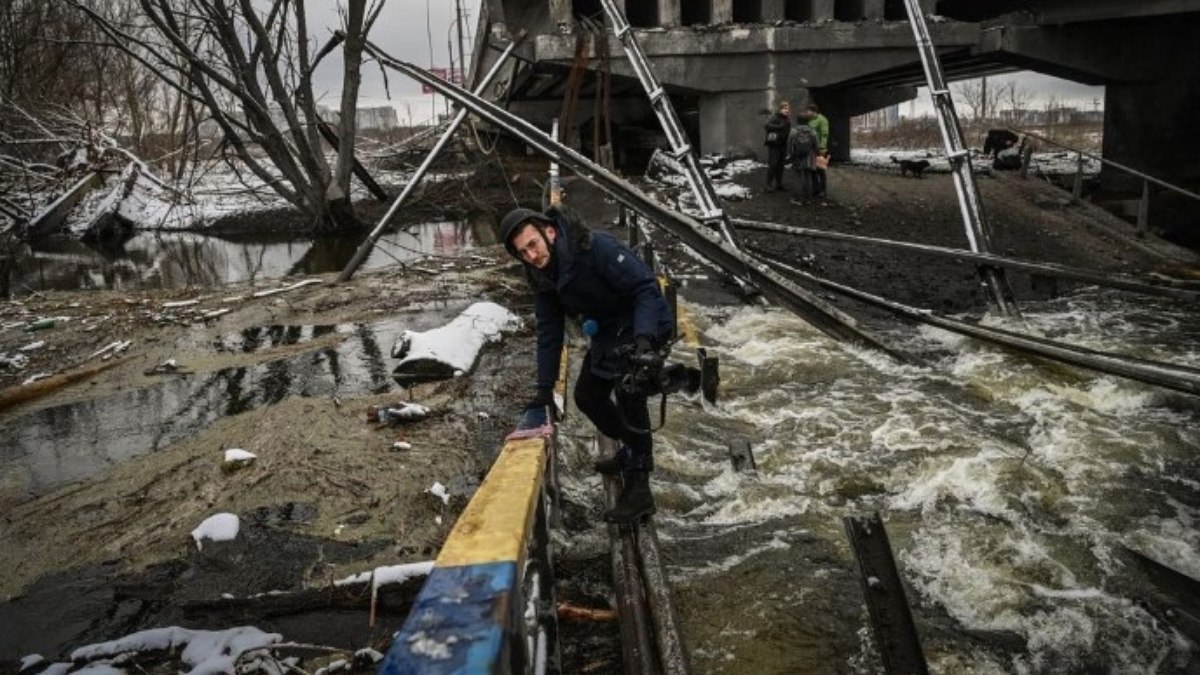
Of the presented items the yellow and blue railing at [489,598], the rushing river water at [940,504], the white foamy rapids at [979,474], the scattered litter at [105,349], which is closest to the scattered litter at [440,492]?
the rushing river water at [940,504]

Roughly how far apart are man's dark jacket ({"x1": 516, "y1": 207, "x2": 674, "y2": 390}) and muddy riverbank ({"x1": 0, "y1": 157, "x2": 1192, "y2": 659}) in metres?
1.00

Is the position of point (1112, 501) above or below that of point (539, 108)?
below

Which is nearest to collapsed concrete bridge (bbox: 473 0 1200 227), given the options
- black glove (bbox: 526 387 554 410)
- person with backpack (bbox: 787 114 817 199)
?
person with backpack (bbox: 787 114 817 199)

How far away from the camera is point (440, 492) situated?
172 inches

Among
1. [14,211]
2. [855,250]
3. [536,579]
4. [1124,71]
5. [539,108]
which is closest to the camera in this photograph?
[536,579]

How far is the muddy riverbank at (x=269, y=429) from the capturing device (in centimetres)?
371

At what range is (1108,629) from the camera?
3391 millimetres

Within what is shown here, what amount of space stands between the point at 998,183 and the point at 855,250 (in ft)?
18.8

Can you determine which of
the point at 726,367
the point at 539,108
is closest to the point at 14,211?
the point at 539,108

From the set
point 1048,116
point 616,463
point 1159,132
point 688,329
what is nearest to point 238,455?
point 616,463

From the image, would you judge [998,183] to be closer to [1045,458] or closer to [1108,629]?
[1045,458]

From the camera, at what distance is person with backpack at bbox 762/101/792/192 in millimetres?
13875

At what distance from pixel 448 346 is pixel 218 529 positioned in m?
3.09

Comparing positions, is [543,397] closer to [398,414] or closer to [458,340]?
[398,414]
